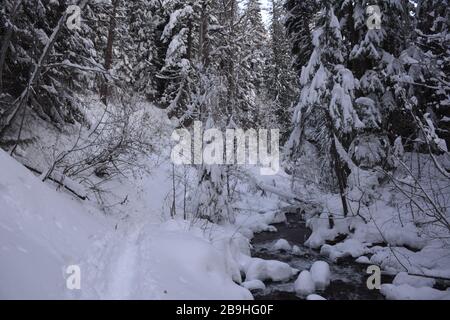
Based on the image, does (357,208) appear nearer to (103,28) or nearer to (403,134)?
(403,134)

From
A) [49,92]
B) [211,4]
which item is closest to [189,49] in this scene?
[211,4]

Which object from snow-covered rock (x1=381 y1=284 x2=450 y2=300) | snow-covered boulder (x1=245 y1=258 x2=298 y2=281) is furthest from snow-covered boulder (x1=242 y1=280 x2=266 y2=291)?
snow-covered rock (x1=381 y1=284 x2=450 y2=300)

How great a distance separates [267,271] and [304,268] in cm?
136

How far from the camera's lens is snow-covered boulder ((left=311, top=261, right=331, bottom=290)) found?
8922 millimetres

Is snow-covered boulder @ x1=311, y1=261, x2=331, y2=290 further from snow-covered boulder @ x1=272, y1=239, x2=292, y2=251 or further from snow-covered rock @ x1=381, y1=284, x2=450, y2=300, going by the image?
snow-covered boulder @ x1=272, y1=239, x2=292, y2=251

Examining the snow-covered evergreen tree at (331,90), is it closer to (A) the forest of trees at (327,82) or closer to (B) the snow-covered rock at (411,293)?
(A) the forest of trees at (327,82)

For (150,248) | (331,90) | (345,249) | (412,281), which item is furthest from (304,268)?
(331,90)

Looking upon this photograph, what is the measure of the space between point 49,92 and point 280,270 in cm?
855

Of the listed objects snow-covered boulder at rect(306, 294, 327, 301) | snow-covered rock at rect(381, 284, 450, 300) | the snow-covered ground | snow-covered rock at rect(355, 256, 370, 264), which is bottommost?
snow-covered boulder at rect(306, 294, 327, 301)

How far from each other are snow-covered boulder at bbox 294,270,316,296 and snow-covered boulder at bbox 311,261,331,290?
0.19m

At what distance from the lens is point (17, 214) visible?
6.30 metres

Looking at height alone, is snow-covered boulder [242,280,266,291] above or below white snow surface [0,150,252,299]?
below

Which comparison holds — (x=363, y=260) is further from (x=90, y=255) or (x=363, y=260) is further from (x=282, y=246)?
(x=90, y=255)

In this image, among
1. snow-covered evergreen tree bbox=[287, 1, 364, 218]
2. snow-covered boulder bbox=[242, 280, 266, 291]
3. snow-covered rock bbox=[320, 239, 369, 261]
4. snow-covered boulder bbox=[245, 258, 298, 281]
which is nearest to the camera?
snow-covered boulder bbox=[242, 280, 266, 291]
